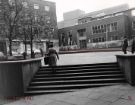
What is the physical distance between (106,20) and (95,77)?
1490 inches

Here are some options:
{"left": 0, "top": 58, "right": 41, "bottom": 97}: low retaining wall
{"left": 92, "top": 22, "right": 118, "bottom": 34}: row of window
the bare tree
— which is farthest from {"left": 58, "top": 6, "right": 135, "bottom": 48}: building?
{"left": 0, "top": 58, "right": 41, "bottom": 97}: low retaining wall

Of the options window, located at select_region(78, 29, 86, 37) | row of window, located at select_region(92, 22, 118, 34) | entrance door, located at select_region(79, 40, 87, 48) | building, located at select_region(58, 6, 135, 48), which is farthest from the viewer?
entrance door, located at select_region(79, 40, 87, 48)

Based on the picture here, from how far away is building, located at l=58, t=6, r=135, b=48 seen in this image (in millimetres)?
41281

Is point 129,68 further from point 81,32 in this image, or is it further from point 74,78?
point 81,32

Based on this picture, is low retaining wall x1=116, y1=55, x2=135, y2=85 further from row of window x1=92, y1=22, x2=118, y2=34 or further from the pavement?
row of window x1=92, y1=22, x2=118, y2=34

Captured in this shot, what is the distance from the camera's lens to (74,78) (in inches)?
328

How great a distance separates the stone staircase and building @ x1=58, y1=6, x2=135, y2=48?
34053mm

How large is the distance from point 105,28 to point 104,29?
406 mm

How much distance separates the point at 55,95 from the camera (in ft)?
23.5

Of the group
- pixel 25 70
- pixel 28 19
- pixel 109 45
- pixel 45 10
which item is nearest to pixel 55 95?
pixel 25 70

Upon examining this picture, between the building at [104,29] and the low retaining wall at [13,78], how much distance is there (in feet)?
119

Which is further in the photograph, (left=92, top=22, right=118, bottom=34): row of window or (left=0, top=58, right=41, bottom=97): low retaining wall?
(left=92, top=22, right=118, bottom=34): row of window

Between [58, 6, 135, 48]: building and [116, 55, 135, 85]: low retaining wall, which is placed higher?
[58, 6, 135, 48]: building

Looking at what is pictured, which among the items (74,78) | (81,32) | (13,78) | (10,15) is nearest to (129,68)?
(74,78)
